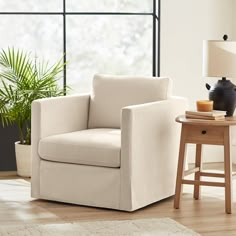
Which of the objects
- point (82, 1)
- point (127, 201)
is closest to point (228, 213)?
point (127, 201)

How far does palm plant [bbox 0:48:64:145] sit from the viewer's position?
618cm

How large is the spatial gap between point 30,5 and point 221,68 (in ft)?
6.70

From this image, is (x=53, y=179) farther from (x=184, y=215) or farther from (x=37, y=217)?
(x=184, y=215)

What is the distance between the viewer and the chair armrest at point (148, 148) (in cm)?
502

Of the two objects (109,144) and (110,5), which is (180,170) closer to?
(109,144)

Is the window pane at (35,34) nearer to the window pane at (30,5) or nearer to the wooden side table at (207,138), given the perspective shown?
the window pane at (30,5)

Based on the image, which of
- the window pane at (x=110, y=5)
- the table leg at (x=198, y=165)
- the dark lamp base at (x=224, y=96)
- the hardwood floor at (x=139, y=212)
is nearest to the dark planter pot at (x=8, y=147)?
the hardwood floor at (x=139, y=212)

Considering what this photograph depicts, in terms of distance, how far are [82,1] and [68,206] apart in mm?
2116

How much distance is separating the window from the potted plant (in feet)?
0.88

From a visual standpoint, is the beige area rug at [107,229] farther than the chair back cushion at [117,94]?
No

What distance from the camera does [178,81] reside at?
22.5 ft

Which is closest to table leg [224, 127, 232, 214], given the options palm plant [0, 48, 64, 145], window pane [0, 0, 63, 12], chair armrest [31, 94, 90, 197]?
chair armrest [31, 94, 90, 197]

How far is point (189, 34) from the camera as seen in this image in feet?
22.4

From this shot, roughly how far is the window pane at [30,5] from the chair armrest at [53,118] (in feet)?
3.75
